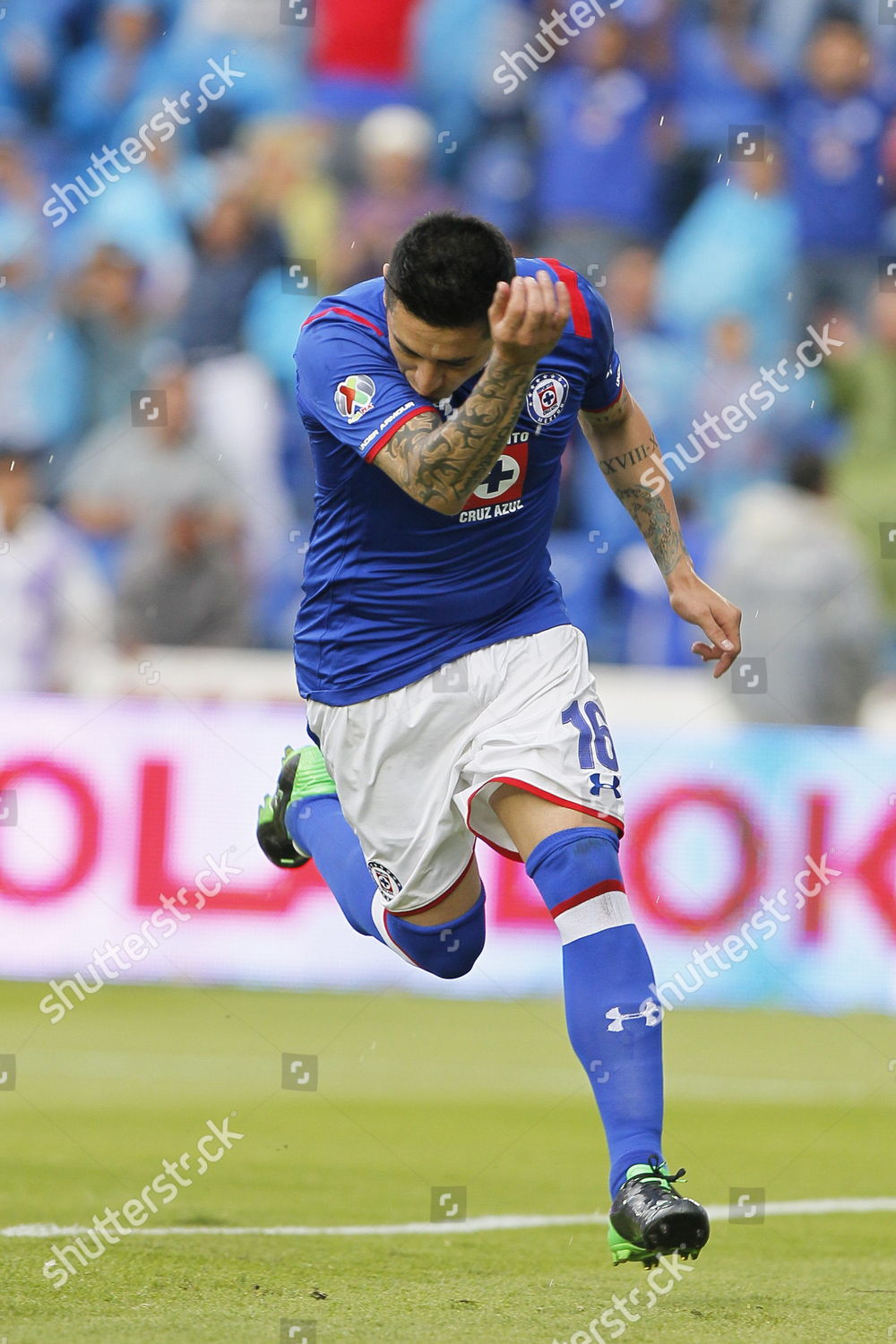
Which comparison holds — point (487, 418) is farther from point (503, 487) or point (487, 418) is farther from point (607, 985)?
point (607, 985)

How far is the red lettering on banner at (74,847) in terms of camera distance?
26.5 feet

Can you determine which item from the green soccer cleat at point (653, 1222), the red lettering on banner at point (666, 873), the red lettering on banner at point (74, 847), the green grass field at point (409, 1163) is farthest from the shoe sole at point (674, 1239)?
the red lettering on banner at point (74, 847)

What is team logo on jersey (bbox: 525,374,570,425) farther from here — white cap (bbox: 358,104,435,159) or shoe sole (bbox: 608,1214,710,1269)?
white cap (bbox: 358,104,435,159)

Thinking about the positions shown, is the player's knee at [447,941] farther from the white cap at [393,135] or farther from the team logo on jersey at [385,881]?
the white cap at [393,135]

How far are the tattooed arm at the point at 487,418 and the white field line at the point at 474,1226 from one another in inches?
85.3

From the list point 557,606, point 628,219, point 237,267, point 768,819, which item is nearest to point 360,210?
point 237,267

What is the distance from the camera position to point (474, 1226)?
16.5 ft

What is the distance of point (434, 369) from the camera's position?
389 centimetres

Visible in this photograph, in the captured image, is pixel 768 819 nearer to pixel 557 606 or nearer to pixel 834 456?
pixel 834 456

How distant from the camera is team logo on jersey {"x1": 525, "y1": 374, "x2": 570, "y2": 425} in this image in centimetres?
420

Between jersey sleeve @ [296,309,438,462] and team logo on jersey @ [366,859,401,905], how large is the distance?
3.65 feet

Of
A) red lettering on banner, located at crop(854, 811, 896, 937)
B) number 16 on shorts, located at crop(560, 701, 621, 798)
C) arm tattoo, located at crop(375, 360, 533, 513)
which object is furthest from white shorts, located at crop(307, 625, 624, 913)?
red lettering on banner, located at crop(854, 811, 896, 937)

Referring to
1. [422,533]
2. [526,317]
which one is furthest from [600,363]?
[526,317]

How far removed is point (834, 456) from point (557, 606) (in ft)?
20.2
